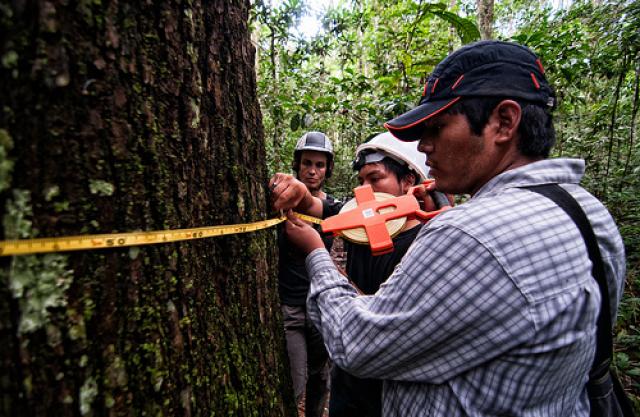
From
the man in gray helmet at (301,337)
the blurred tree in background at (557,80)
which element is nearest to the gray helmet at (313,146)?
the blurred tree in background at (557,80)

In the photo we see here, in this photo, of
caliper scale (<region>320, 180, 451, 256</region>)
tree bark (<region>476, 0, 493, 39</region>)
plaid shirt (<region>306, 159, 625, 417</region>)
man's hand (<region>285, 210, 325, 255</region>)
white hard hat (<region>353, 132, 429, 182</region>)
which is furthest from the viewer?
tree bark (<region>476, 0, 493, 39</region>)

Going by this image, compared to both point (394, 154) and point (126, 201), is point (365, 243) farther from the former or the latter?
point (126, 201)

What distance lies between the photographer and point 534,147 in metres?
1.27

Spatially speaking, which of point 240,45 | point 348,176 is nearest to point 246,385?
point 240,45

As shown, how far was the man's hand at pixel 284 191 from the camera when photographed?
1521mm

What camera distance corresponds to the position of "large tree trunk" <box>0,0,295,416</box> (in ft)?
2.11

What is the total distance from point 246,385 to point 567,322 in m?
1.04

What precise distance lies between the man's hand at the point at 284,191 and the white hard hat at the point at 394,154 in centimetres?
114

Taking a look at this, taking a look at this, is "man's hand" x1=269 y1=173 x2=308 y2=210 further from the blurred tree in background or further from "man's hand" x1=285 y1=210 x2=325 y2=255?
the blurred tree in background

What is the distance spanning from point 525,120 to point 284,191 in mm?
1009

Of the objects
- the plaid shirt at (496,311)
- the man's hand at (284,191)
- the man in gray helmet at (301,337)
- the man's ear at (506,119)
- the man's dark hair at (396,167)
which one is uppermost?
the man's ear at (506,119)

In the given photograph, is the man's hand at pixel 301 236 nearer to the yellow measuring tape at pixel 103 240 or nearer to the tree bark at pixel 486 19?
the yellow measuring tape at pixel 103 240

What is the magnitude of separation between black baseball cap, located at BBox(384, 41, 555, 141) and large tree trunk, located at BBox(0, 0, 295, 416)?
76 centimetres

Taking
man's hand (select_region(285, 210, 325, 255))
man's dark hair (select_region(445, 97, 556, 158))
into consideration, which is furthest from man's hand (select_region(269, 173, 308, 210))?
man's dark hair (select_region(445, 97, 556, 158))
